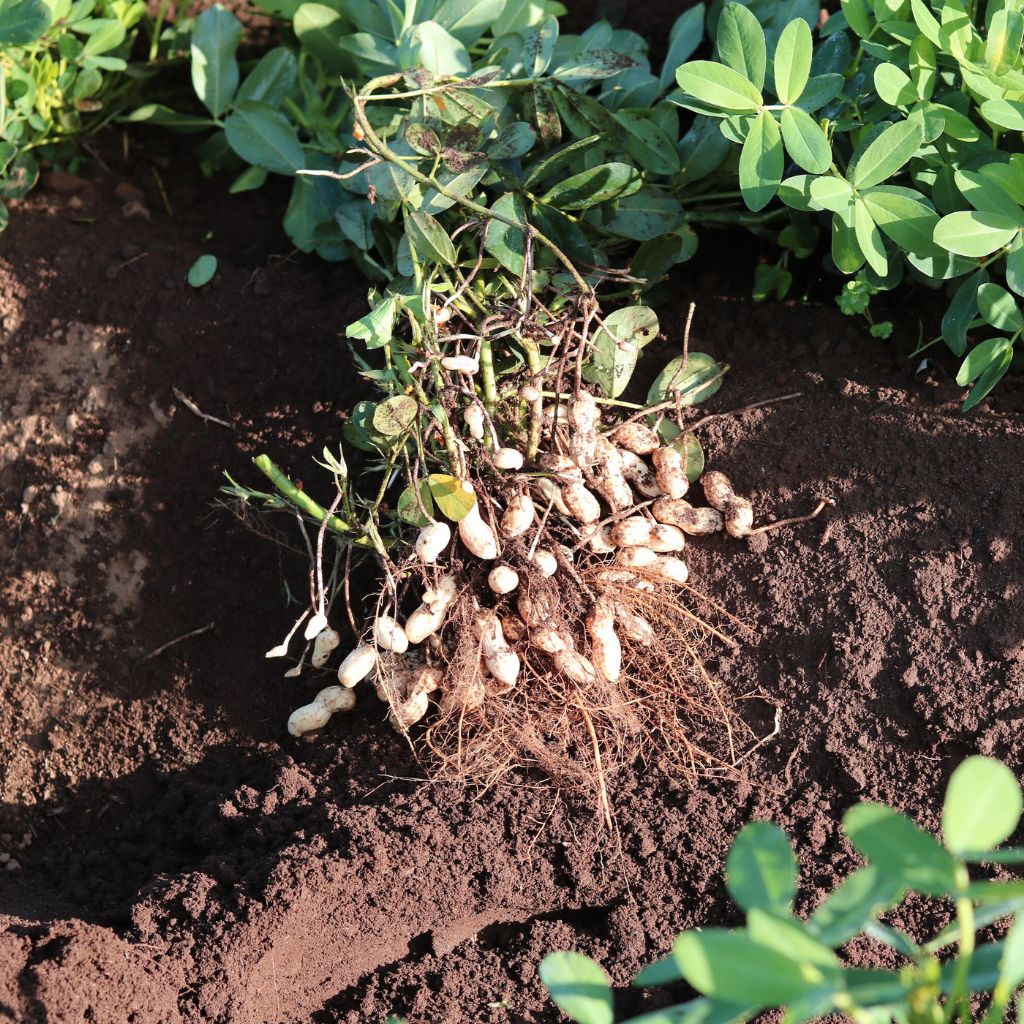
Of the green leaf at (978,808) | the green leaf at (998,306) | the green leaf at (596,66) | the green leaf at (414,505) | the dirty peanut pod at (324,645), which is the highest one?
the green leaf at (596,66)

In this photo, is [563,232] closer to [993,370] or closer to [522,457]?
[522,457]

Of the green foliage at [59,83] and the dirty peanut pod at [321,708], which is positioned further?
the green foliage at [59,83]

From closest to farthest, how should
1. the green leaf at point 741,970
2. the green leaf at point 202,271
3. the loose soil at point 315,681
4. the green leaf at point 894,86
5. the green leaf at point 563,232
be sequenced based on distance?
the green leaf at point 741,970 → the loose soil at point 315,681 → the green leaf at point 894,86 → the green leaf at point 563,232 → the green leaf at point 202,271

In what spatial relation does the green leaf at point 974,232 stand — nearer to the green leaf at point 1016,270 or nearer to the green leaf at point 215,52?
the green leaf at point 1016,270

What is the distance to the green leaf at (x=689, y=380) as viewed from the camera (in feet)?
5.85

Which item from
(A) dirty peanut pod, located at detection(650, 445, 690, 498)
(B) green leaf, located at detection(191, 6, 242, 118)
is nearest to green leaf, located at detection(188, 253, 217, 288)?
(B) green leaf, located at detection(191, 6, 242, 118)

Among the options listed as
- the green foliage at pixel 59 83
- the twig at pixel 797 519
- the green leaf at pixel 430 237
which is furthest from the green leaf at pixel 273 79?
the twig at pixel 797 519

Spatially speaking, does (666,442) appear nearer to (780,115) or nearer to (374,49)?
(780,115)

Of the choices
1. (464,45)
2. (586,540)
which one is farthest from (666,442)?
(464,45)

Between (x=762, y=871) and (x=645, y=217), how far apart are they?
1225 millimetres

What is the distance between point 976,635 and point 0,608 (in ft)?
5.03

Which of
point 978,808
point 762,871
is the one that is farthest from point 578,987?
point 978,808

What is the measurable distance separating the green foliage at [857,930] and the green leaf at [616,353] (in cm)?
98

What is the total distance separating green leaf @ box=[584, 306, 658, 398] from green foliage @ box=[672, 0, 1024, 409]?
0.27 metres
